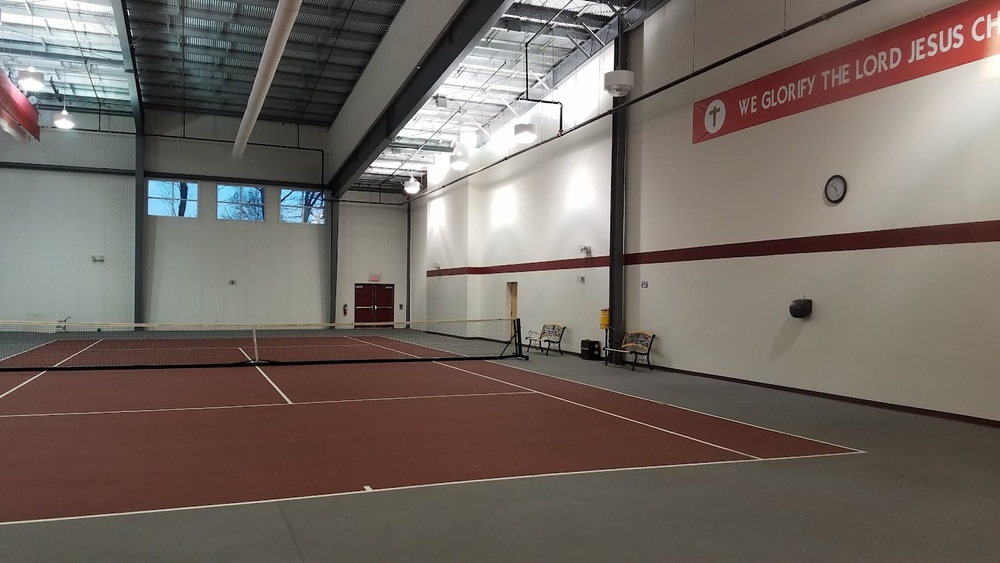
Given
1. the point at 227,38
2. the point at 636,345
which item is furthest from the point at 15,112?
the point at 636,345

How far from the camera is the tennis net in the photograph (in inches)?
606

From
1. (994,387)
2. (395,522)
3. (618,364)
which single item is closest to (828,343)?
(994,387)

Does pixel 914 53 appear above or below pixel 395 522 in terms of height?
above

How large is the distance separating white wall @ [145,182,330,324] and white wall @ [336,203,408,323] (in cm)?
194

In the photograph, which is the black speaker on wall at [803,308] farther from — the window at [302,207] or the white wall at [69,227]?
the white wall at [69,227]

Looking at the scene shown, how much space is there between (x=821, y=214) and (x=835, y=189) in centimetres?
48

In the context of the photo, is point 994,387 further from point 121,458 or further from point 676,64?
point 121,458

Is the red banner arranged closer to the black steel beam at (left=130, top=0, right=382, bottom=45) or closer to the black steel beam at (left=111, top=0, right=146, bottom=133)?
the black steel beam at (left=130, top=0, right=382, bottom=45)

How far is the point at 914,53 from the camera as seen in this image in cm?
970

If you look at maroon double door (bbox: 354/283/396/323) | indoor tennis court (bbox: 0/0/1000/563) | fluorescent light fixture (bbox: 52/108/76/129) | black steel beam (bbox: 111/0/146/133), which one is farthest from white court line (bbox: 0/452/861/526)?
maroon double door (bbox: 354/283/396/323)

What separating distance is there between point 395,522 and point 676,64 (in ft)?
41.4

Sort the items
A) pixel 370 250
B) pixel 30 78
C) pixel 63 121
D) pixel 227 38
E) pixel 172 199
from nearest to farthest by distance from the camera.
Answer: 1. pixel 30 78
2. pixel 227 38
3. pixel 63 121
4. pixel 172 199
5. pixel 370 250

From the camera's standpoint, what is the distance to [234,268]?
95.1 ft

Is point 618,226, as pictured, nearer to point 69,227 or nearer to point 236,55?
point 236,55
